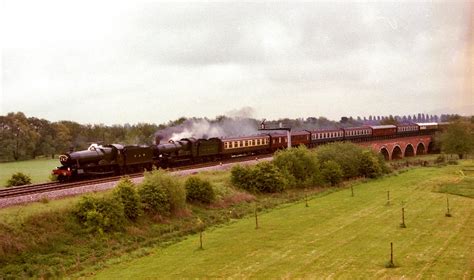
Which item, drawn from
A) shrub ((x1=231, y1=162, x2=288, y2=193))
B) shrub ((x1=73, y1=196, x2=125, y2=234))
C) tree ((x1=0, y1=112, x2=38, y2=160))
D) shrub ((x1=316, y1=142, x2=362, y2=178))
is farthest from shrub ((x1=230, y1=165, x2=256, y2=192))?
tree ((x1=0, y1=112, x2=38, y2=160))

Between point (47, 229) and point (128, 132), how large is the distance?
90361mm

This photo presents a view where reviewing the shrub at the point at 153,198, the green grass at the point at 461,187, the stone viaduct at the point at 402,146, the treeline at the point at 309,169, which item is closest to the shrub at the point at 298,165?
the treeline at the point at 309,169

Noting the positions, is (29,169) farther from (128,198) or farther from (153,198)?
(128,198)

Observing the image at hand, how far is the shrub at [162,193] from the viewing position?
94.0ft

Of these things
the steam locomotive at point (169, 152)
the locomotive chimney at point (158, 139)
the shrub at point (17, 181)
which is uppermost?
the locomotive chimney at point (158, 139)

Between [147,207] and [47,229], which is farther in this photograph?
[147,207]

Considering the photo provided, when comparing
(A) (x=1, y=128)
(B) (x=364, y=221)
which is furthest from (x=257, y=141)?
(A) (x=1, y=128)

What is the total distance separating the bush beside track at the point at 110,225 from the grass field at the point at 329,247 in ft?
4.95

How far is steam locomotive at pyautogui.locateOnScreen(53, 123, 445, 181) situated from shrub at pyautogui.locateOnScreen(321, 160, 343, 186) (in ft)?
35.7

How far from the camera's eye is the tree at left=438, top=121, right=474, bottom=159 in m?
75.8

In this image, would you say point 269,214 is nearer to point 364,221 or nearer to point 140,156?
point 364,221

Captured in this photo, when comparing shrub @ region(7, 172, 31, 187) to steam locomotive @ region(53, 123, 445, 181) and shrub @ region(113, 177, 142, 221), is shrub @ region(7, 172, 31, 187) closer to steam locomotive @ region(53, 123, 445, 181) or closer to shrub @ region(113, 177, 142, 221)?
steam locomotive @ region(53, 123, 445, 181)

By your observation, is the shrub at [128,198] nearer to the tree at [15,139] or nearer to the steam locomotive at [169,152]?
the steam locomotive at [169,152]

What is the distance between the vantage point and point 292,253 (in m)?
22.4
